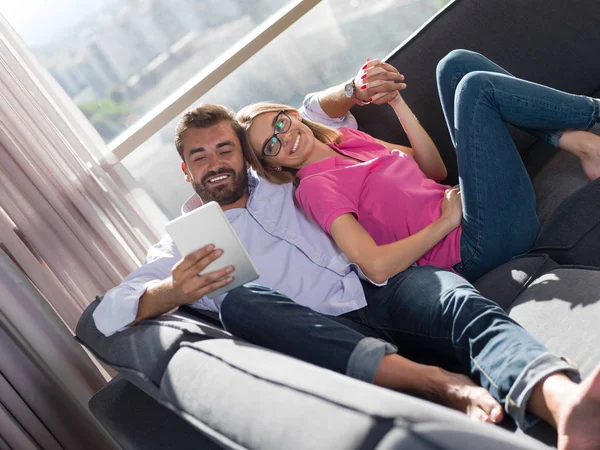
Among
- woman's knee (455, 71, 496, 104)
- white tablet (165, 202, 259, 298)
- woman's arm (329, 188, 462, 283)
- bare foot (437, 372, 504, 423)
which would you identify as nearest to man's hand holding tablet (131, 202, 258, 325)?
white tablet (165, 202, 259, 298)

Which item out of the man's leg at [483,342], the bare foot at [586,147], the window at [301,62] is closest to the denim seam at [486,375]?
the man's leg at [483,342]

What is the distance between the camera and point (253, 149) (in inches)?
71.9

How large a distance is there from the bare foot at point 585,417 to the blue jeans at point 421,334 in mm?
104

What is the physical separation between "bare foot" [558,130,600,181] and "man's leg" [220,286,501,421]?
68 cm

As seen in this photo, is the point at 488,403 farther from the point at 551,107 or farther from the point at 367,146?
the point at 367,146

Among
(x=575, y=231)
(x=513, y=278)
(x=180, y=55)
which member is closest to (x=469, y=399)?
(x=513, y=278)

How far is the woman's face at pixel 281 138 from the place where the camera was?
70.3 inches

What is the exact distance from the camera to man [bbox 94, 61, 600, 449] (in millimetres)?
1003

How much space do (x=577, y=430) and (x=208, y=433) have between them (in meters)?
0.52

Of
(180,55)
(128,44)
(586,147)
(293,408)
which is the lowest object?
(586,147)

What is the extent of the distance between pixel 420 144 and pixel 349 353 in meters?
0.88

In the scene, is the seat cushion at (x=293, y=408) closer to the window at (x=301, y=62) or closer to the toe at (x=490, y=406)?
the toe at (x=490, y=406)

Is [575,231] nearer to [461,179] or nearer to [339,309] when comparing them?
[461,179]

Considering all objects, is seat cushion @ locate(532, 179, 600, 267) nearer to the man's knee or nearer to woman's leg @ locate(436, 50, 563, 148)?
woman's leg @ locate(436, 50, 563, 148)
